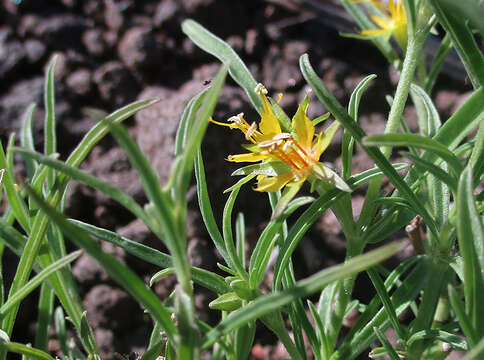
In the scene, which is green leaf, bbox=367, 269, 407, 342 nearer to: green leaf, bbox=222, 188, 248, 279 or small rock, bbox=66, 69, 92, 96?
green leaf, bbox=222, 188, 248, 279

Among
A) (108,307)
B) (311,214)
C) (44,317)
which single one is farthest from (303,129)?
(108,307)

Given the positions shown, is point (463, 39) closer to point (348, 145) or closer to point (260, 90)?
point (348, 145)

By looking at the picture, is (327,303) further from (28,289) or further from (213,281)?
(28,289)

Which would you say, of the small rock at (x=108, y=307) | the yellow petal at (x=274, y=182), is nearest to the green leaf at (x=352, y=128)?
the yellow petal at (x=274, y=182)

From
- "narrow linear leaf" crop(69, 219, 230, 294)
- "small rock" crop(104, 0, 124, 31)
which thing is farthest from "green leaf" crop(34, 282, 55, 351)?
"small rock" crop(104, 0, 124, 31)

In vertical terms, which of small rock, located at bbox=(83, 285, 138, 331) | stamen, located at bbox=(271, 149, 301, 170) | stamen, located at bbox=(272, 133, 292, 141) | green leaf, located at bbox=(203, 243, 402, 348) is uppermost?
stamen, located at bbox=(272, 133, 292, 141)

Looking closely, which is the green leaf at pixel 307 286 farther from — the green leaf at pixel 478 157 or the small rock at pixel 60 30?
the small rock at pixel 60 30

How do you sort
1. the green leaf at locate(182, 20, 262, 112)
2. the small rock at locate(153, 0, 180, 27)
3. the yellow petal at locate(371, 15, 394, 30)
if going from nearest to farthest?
the green leaf at locate(182, 20, 262, 112) < the yellow petal at locate(371, 15, 394, 30) < the small rock at locate(153, 0, 180, 27)
